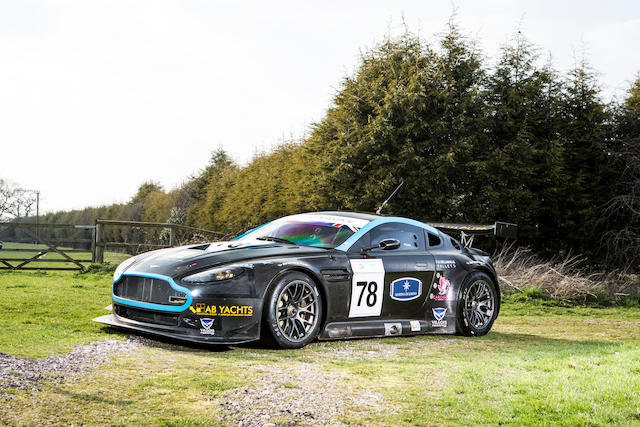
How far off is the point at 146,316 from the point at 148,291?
264 mm

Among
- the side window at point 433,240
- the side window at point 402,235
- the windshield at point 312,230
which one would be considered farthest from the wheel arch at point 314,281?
the side window at point 433,240

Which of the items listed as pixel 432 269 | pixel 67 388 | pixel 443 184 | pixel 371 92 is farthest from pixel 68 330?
pixel 371 92

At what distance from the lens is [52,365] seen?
211 inches

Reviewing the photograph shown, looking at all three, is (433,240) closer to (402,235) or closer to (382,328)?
(402,235)

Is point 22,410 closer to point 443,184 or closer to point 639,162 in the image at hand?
point 443,184

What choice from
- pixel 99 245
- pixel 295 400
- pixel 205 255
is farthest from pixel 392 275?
pixel 99 245

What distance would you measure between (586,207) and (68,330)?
1943cm

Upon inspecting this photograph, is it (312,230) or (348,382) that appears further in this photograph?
(312,230)

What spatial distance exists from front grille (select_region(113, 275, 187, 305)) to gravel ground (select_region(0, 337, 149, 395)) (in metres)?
0.53

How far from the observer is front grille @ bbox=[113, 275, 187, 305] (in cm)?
660

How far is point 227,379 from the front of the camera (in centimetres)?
525

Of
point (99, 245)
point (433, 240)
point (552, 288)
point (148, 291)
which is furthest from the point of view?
point (99, 245)

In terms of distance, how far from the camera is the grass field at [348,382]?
4367 mm

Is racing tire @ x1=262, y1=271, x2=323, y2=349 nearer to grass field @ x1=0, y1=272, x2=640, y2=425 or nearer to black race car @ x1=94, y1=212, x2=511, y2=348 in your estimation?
black race car @ x1=94, y1=212, x2=511, y2=348
